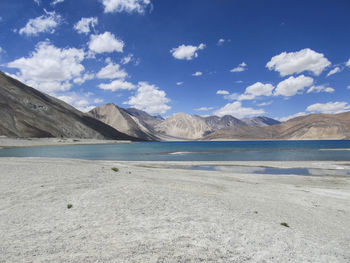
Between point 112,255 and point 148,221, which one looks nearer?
point 112,255

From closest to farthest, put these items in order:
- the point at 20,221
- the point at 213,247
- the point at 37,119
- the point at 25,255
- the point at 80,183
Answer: the point at 25,255 < the point at 213,247 < the point at 20,221 < the point at 80,183 < the point at 37,119

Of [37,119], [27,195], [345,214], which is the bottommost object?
[345,214]

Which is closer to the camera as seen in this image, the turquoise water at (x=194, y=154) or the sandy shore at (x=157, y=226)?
the sandy shore at (x=157, y=226)

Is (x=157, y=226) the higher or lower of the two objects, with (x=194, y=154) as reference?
higher

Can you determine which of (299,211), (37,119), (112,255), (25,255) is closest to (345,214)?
(299,211)

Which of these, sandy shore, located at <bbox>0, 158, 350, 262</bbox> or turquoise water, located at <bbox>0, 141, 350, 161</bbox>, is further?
turquoise water, located at <bbox>0, 141, 350, 161</bbox>

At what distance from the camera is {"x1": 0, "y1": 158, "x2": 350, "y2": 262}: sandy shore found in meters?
8.14

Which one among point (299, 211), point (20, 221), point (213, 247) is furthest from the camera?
point (299, 211)

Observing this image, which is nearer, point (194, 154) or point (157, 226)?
point (157, 226)

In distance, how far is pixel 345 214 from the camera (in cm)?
1474

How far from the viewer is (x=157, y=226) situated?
1035 centimetres

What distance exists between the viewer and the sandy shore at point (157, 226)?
814 cm

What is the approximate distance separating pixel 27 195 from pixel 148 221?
8512 mm

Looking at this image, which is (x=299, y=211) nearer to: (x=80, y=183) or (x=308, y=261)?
(x=308, y=261)
